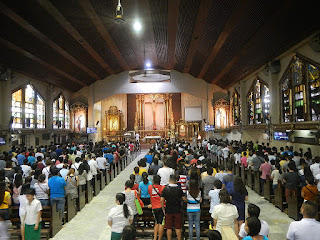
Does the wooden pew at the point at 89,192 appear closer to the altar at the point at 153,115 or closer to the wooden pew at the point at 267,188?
the wooden pew at the point at 267,188

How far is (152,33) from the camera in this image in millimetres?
15078

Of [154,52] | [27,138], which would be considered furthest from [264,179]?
[27,138]

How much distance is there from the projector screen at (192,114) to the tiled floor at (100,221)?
1971 cm

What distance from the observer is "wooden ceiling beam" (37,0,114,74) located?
34.8 ft

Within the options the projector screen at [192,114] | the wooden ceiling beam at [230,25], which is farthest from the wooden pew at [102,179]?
the projector screen at [192,114]

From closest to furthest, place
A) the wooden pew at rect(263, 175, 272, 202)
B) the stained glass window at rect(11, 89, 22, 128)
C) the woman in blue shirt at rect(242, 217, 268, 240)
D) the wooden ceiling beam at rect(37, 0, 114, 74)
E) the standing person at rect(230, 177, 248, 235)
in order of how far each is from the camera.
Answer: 1. the woman in blue shirt at rect(242, 217, 268, 240)
2. the standing person at rect(230, 177, 248, 235)
3. the wooden pew at rect(263, 175, 272, 202)
4. the wooden ceiling beam at rect(37, 0, 114, 74)
5. the stained glass window at rect(11, 89, 22, 128)

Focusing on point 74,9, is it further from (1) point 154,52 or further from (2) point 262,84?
(2) point 262,84

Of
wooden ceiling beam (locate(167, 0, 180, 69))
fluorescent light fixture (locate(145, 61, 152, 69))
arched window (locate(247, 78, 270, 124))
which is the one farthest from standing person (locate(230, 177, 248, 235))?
fluorescent light fixture (locate(145, 61, 152, 69))

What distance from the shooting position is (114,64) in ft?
70.6

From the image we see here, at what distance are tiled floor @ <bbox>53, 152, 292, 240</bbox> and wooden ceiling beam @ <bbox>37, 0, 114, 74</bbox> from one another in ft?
24.9

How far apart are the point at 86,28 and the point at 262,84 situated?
10.0 metres

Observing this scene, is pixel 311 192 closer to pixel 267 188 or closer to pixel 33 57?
pixel 267 188

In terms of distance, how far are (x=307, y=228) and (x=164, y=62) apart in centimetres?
2017

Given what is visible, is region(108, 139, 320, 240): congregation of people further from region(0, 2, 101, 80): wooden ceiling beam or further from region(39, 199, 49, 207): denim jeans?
region(0, 2, 101, 80): wooden ceiling beam
